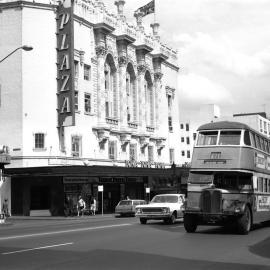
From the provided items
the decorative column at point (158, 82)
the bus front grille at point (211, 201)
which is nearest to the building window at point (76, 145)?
the decorative column at point (158, 82)

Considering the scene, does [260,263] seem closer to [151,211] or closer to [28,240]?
[28,240]

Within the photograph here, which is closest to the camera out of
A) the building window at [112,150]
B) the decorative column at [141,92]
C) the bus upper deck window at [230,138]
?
the bus upper deck window at [230,138]

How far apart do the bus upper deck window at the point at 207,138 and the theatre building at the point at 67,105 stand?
25.2 metres

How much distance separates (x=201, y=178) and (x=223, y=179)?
0.87 m

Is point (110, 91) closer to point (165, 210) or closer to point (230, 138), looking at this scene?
point (165, 210)

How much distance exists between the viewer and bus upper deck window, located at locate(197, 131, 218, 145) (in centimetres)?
2164

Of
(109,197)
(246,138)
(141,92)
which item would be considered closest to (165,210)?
(246,138)

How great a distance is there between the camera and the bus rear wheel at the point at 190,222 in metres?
21.4

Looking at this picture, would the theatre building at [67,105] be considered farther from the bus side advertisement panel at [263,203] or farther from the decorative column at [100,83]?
the bus side advertisement panel at [263,203]

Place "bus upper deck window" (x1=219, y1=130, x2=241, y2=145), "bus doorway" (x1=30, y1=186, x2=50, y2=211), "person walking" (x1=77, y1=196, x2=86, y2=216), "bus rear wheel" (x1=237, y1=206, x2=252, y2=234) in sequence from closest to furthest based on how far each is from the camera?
"bus rear wheel" (x1=237, y1=206, x2=252, y2=234) → "bus upper deck window" (x1=219, y1=130, x2=241, y2=145) → "person walking" (x1=77, y1=196, x2=86, y2=216) → "bus doorway" (x1=30, y1=186, x2=50, y2=211)

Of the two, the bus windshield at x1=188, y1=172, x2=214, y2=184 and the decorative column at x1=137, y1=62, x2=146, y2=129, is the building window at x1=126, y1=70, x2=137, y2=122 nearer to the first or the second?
the decorative column at x1=137, y1=62, x2=146, y2=129

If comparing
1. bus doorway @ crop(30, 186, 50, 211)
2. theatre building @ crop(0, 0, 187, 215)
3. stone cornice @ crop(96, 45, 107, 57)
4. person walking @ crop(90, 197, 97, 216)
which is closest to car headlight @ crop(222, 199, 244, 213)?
theatre building @ crop(0, 0, 187, 215)

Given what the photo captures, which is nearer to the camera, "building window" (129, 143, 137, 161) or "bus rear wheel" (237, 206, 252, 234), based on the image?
"bus rear wheel" (237, 206, 252, 234)

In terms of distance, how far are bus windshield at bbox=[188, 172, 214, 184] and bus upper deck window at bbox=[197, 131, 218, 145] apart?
1333mm
